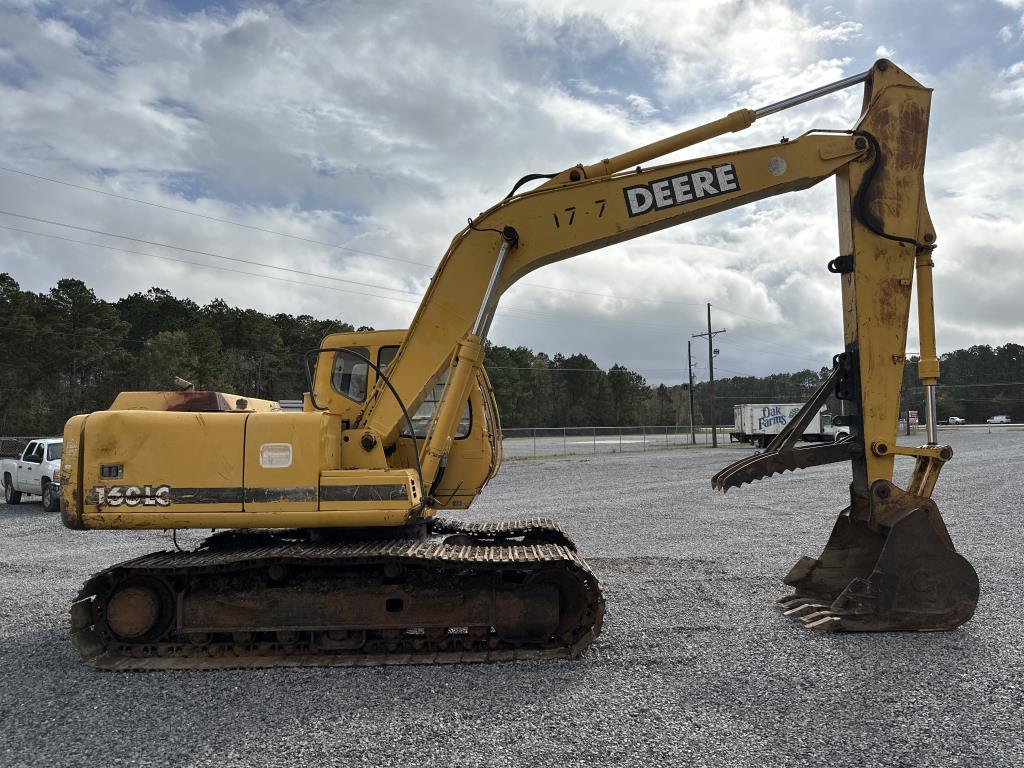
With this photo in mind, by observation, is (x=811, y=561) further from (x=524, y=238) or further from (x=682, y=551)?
(x=524, y=238)

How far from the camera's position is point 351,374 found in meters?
7.56

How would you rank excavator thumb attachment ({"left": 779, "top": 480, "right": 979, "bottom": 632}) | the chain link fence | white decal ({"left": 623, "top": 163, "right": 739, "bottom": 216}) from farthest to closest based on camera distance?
the chain link fence, white decal ({"left": 623, "top": 163, "right": 739, "bottom": 216}), excavator thumb attachment ({"left": 779, "top": 480, "right": 979, "bottom": 632})

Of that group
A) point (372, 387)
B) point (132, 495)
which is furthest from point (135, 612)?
point (372, 387)

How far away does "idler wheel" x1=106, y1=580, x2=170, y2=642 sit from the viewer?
20.9 ft

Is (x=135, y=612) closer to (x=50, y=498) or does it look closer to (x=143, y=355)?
(x=50, y=498)

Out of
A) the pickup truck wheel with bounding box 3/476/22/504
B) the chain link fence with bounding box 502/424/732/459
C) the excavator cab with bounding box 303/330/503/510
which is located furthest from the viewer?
the chain link fence with bounding box 502/424/732/459

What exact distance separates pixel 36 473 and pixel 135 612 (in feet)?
53.4

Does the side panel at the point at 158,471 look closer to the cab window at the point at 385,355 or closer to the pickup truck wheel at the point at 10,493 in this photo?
the cab window at the point at 385,355

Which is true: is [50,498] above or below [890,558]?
below

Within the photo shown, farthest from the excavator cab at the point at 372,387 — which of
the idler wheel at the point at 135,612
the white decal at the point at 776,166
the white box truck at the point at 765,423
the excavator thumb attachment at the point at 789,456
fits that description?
the white box truck at the point at 765,423

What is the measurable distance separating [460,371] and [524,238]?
4.78ft

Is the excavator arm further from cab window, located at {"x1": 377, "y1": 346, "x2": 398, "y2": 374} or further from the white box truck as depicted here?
the white box truck

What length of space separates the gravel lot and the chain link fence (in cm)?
3068

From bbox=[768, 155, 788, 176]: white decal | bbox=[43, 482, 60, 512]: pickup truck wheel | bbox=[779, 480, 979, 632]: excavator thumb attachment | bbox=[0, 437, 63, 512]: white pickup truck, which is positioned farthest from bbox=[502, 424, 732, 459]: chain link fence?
bbox=[779, 480, 979, 632]: excavator thumb attachment
